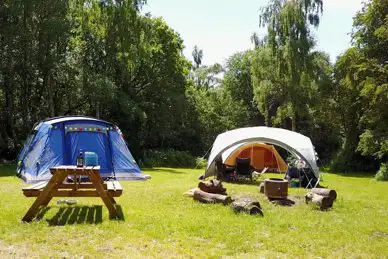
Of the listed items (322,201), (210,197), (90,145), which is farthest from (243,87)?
(210,197)

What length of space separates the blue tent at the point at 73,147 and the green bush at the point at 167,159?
24.1 feet

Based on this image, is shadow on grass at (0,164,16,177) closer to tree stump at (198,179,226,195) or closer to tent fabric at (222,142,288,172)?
tree stump at (198,179,226,195)

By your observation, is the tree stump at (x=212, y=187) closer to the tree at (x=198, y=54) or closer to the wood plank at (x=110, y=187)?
the wood plank at (x=110, y=187)

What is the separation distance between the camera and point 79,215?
253 inches

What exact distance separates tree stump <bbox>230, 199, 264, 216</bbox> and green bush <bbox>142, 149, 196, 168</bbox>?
11912mm

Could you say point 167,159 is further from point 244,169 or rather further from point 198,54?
point 198,54

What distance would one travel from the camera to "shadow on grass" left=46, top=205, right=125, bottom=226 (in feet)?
19.5

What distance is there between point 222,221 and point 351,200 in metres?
4.59

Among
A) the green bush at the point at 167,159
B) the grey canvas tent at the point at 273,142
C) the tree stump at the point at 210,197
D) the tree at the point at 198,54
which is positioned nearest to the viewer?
the tree stump at the point at 210,197

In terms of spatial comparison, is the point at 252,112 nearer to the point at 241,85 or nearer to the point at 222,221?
the point at 241,85

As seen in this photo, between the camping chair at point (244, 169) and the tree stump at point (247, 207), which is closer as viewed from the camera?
the tree stump at point (247, 207)

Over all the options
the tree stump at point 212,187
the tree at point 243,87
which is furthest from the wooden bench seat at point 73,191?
the tree at point 243,87

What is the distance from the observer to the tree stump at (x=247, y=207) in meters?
7.06


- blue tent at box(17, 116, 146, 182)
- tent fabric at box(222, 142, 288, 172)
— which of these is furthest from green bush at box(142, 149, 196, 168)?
blue tent at box(17, 116, 146, 182)
